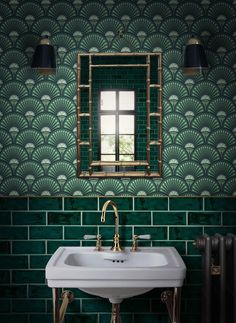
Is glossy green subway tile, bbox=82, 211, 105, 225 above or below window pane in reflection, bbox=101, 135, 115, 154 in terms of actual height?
below

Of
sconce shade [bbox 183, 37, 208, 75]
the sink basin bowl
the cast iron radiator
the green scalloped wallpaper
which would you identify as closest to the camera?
the sink basin bowl

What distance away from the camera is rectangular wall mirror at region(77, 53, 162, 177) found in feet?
9.26

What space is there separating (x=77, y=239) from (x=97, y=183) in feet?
1.13

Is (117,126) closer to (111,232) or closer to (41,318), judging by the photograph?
(111,232)

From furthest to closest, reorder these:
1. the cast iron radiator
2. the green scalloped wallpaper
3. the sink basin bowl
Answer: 1. the green scalloped wallpaper
2. the cast iron radiator
3. the sink basin bowl

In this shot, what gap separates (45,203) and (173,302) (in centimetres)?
92

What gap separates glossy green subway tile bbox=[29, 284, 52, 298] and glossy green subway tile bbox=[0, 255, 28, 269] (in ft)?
0.44

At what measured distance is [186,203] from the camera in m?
2.85

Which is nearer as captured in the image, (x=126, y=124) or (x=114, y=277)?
(x=114, y=277)

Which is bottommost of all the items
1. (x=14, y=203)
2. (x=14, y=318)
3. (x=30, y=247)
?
(x=14, y=318)

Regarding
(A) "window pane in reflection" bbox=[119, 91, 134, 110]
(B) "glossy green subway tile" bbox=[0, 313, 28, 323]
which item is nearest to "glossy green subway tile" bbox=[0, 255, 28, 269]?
(B) "glossy green subway tile" bbox=[0, 313, 28, 323]

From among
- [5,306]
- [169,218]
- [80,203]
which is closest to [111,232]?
[80,203]

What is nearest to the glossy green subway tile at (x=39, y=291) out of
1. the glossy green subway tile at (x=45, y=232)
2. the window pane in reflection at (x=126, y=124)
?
the glossy green subway tile at (x=45, y=232)

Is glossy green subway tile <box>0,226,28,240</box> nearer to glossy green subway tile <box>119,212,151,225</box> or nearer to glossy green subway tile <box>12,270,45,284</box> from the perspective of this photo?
glossy green subway tile <box>12,270,45,284</box>
